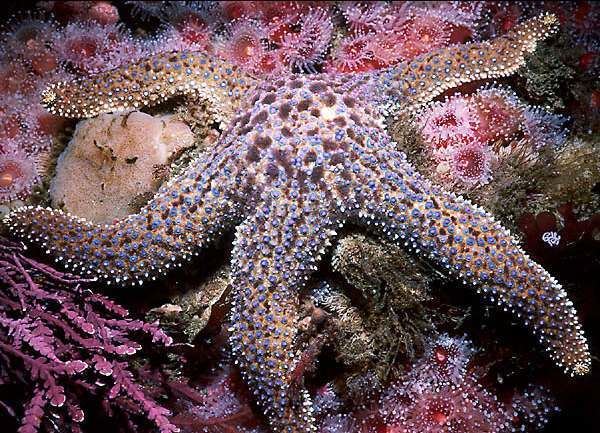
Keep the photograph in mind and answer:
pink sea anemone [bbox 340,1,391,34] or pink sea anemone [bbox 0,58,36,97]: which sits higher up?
pink sea anemone [bbox 340,1,391,34]

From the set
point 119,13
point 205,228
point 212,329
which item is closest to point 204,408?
point 212,329

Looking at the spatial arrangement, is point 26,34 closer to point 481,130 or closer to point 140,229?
point 140,229

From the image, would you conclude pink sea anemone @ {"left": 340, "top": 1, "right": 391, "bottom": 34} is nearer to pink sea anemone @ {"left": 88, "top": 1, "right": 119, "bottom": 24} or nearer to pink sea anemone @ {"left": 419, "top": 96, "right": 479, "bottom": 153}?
pink sea anemone @ {"left": 419, "top": 96, "right": 479, "bottom": 153}

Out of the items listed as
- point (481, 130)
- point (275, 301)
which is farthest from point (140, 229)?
point (481, 130)

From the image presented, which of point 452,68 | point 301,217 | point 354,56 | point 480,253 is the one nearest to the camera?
point 480,253

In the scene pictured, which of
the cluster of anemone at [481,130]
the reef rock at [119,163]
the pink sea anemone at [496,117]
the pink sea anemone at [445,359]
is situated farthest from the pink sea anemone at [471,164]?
the reef rock at [119,163]

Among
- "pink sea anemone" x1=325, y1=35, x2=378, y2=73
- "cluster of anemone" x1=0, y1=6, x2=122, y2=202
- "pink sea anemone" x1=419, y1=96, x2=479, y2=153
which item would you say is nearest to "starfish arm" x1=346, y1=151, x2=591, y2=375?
"pink sea anemone" x1=419, y1=96, x2=479, y2=153

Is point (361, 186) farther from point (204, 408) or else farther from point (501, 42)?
point (204, 408)
